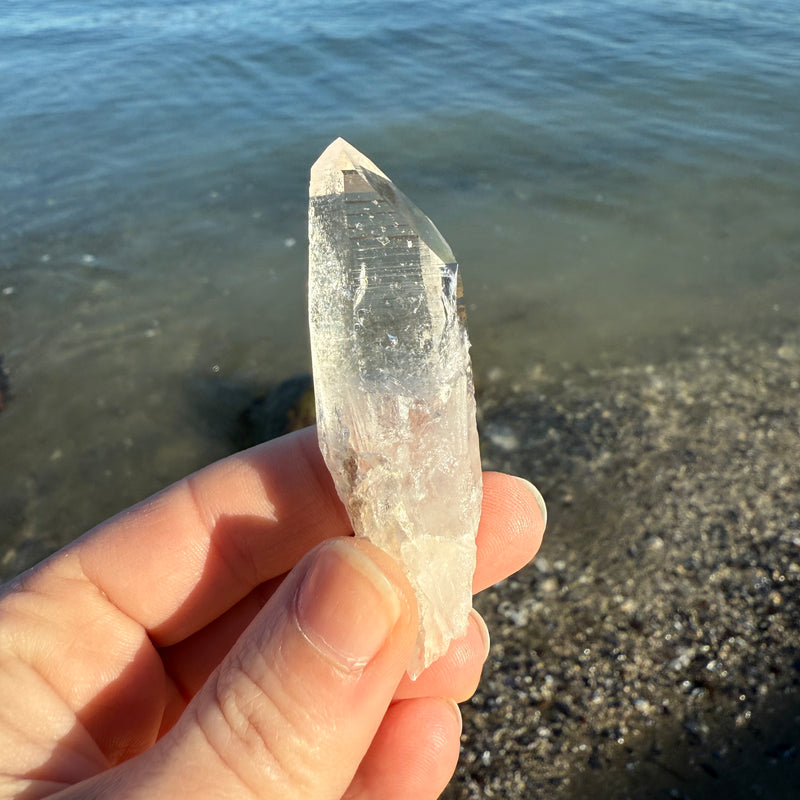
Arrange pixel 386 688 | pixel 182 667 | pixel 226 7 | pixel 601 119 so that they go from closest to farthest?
pixel 386 688 → pixel 182 667 → pixel 601 119 → pixel 226 7

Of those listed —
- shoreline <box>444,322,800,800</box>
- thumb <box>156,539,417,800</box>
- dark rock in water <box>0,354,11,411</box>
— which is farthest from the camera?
dark rock in water <box>0,354,11,411</box>

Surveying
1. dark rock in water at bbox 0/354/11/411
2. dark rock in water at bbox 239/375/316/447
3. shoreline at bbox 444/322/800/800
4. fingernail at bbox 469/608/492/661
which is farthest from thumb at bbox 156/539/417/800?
dark rock in water at bbox 0/354/11/411

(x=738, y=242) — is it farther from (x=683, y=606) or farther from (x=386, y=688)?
(x=386, y=688)

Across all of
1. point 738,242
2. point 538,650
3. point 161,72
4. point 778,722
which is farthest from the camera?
point 161,72

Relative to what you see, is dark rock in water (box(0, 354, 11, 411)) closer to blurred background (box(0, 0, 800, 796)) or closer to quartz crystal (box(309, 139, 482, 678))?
blurred background (box(0, 0, 800, 796))

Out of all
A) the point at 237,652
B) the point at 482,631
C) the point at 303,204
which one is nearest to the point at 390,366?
the point at 237,652

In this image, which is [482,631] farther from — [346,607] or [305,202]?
[305,202]

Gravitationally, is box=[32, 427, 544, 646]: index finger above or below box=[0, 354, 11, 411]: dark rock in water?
above

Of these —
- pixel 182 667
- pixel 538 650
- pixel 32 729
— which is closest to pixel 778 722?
pixel 538 650
